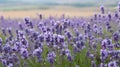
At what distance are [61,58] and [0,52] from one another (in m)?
0.67

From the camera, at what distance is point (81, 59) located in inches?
162

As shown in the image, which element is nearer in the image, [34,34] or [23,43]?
[23,43]

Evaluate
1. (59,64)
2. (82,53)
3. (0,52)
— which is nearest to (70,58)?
(59,64)

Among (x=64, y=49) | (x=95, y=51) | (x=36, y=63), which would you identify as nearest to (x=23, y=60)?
(x=36, y=63)

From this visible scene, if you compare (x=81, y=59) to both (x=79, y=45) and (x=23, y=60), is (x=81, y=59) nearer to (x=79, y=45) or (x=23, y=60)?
(x=79, y=45)

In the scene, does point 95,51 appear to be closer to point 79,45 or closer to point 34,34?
point 79,45

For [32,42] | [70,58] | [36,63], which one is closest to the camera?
[70,58]

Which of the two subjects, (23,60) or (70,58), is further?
(23,60)

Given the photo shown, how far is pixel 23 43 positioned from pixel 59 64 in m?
0.43

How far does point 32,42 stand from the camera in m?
4.53

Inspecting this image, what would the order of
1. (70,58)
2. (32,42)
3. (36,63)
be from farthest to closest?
(32,42)
(36,63)
(70,58)

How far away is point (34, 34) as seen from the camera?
431 cm

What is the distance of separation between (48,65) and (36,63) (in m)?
0.14

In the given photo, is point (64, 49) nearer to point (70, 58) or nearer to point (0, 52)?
point (70, 58)
